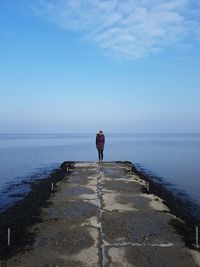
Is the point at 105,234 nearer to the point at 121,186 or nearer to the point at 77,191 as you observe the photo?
the point at 77,191

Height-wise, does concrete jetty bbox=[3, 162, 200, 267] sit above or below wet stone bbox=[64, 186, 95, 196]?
above

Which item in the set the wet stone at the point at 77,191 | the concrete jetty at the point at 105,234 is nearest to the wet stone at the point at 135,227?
the concrete jetty at the point at 105,234

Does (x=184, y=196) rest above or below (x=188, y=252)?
below

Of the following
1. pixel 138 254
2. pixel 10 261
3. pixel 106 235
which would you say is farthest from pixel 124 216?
pixel 10 261

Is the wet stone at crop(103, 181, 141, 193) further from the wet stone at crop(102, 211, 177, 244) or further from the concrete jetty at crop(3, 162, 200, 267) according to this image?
the wet stone at crop(102, 211, 177, 244)

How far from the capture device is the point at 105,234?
8.80m

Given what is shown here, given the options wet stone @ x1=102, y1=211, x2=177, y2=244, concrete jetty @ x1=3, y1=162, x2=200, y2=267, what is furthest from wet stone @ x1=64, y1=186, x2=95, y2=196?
wet stone @ x1=102, y1=211, x2=177, y2=244

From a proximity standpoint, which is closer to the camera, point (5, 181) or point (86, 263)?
point (86, 263)

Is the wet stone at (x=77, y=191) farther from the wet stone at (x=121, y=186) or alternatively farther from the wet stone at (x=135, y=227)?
the wet stone at (x=135, y=227)

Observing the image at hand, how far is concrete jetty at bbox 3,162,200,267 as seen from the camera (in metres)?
7.24

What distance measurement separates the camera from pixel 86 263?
7047mm

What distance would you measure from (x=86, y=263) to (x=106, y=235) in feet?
5.69

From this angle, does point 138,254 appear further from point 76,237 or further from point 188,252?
point 76,237

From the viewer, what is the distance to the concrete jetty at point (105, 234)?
285 inches
